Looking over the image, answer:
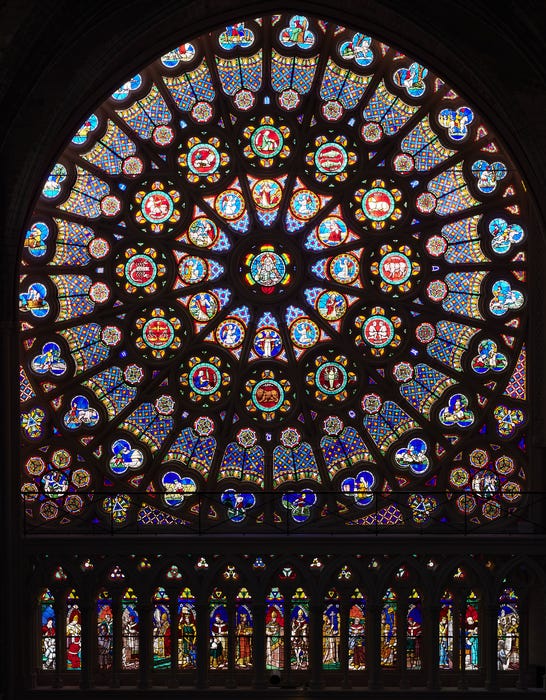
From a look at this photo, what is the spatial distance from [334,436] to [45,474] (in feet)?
13.2

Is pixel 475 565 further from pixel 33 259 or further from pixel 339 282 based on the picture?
pixel 33 259

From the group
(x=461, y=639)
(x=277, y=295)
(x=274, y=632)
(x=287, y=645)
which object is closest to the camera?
(x=287, y=645)

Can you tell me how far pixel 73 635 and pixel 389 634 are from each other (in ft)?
13.8

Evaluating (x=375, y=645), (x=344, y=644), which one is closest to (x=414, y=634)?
(x=375, y=645)

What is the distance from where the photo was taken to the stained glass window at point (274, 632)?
21906 millimetres

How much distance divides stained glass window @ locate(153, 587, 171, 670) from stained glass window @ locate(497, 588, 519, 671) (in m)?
4.41

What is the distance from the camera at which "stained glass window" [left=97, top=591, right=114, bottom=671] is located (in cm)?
2186

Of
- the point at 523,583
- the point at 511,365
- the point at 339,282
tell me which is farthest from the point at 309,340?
the point at 523,583

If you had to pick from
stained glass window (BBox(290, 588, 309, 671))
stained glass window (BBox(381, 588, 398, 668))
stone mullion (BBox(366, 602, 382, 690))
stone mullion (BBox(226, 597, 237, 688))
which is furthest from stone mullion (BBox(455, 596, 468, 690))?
stone mullion (BBox(226, 597, 237, 688))

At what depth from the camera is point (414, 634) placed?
22.0 m

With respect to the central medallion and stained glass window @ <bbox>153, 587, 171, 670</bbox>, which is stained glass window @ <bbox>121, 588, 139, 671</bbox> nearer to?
stained glass window @ <bbox>153, 587, 171, 670</bbox>

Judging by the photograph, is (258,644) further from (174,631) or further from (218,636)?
(174,631)

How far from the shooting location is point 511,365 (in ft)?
74.6

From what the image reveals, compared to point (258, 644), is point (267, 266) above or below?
above
